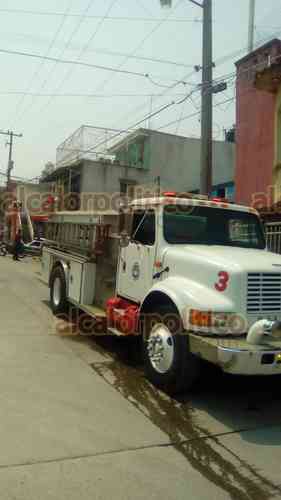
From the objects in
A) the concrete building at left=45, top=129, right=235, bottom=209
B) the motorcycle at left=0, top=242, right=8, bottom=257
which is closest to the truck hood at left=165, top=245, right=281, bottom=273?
the concrete building at left=45, top=129, right=235, bottom=209

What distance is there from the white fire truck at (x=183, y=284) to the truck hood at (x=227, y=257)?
1cm

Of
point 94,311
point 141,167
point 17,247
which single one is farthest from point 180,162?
point 94,311

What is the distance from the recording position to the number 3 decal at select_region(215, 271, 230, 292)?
4922 mm

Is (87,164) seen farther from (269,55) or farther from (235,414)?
(235,414)

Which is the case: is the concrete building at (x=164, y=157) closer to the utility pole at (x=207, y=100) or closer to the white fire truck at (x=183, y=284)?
the utility pole at (x=207, y=100)

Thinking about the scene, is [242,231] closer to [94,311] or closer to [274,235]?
[94,311]

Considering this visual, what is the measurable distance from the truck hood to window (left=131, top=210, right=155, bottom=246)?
1.50 feet

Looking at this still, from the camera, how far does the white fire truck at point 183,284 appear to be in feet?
15.6

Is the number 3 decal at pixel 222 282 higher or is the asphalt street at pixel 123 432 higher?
the number 3 decal at pixel 222 282

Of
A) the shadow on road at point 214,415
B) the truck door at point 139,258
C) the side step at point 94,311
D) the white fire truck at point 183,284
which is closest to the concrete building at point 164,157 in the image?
the white fire truck at point 183,284

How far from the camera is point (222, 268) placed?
197 inches

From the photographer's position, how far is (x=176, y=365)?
5.10 meters

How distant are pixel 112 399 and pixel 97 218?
335 cm

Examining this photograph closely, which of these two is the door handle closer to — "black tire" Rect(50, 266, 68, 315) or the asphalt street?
the asphalt street
